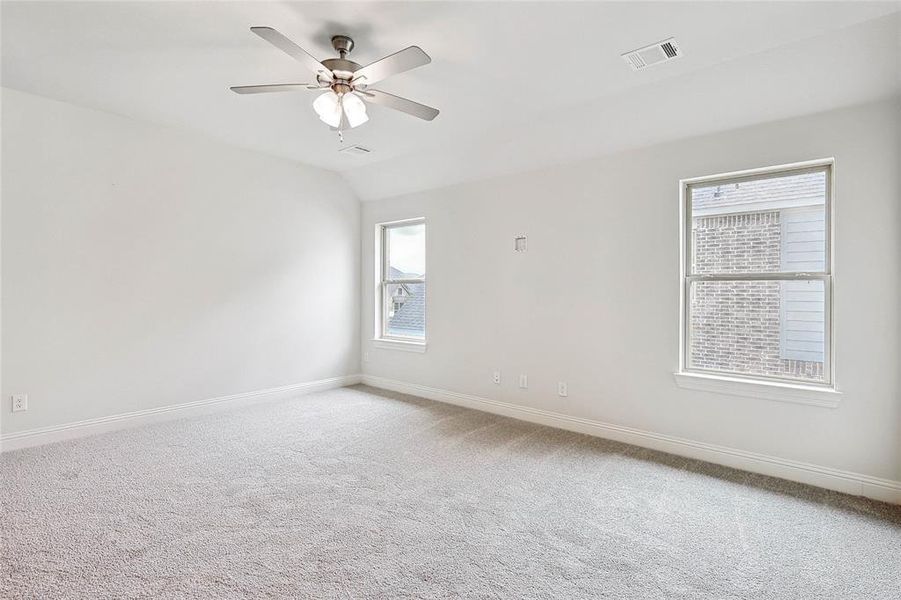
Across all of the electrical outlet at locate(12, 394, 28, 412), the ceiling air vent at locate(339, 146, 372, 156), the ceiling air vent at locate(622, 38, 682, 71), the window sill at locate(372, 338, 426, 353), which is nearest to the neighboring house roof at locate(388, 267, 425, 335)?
the window sill at locate(372, 338, 426, 353)

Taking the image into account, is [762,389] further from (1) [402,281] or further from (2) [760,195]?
(1) [402,281]

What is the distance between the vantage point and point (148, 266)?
13.1 ft

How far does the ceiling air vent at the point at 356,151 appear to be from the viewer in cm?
453

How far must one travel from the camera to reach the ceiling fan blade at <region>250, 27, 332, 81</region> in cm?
201

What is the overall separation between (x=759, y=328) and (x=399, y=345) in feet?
11.9

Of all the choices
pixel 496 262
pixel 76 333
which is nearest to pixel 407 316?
pixel 496 262

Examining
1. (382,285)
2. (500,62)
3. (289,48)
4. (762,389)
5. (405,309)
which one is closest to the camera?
(289,48)

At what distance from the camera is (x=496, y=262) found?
451cm

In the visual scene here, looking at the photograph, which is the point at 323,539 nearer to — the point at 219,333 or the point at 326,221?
the point at 219,333

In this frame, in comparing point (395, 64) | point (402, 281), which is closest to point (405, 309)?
point (402, 281)

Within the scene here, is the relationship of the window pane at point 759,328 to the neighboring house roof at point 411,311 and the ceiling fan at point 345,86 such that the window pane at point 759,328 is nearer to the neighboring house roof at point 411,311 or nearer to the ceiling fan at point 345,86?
the ceiling fan at point 345,86

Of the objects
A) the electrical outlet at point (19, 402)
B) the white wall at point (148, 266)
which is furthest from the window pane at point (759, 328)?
the electrical outlet at point (19, 402)

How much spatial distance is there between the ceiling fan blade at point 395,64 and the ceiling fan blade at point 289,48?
22cm

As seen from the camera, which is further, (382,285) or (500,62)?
(382,285)
